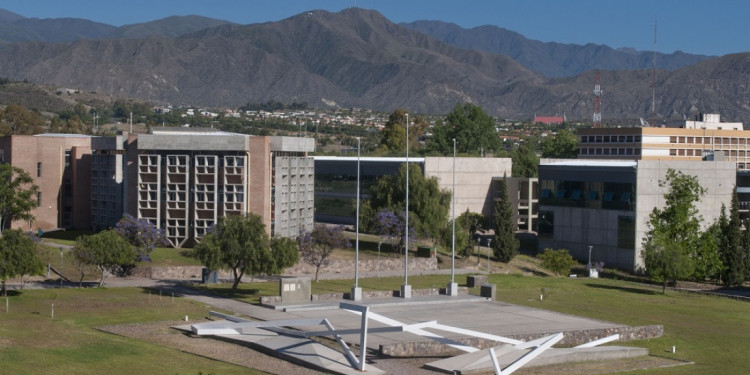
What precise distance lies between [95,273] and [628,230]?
47239mm

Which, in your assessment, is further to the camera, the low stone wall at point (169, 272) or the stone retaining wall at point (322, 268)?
the stone retaining wall at point (322, 268)

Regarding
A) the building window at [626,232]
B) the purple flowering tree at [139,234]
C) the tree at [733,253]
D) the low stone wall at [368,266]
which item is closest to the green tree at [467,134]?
the building window at [626,232]

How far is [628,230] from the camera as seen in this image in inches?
3711

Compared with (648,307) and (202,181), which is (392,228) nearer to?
(202,181)

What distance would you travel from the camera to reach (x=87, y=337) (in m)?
45.2

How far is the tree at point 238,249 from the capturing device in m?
61.4

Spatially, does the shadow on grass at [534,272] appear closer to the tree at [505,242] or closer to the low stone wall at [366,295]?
the tree at [505,242]

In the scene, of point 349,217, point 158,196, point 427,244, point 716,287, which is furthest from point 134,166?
point 716,287

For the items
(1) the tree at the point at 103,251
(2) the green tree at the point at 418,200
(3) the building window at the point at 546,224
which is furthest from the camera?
(3) the building window at the point at 546,224

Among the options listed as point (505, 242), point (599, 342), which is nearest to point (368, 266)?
point (505, 242)

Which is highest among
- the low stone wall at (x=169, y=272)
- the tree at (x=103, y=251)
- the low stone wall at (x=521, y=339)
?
the tree at (x=103, y=251)

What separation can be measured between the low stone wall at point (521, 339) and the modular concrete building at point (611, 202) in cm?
4028

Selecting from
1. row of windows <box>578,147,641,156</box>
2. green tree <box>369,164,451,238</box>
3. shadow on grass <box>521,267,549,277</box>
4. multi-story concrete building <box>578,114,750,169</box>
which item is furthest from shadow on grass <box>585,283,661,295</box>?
row of windows <box>578,147,641,156</box>

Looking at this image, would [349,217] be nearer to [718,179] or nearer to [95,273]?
[718,179]
